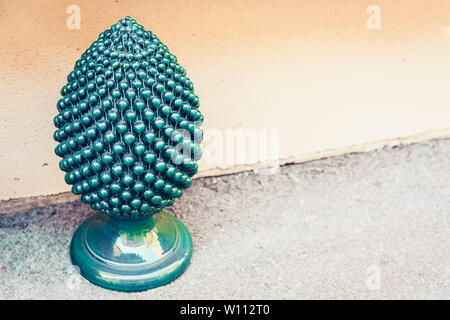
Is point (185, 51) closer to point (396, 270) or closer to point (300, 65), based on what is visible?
point (300, 65)

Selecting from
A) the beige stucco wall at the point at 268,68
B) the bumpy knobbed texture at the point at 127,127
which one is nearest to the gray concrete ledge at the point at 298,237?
the beige stucco wall at the point at 268,68

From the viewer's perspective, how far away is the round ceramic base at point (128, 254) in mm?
1466

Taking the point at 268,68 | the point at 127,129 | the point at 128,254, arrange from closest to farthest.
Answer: the point at 127,129 < the point at 128,254 < the point at 268,68

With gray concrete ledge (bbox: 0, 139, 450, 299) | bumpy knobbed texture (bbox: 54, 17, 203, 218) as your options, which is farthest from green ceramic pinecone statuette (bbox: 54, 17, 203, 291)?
gray concrete ledge (bbox: 0, 139, 450, 299)

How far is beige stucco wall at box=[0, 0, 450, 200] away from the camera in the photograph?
158cm

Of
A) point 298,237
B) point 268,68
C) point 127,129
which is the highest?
point 268,68

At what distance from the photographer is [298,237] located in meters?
1.78

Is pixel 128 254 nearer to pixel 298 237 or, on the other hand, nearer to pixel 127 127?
pixel 127 127

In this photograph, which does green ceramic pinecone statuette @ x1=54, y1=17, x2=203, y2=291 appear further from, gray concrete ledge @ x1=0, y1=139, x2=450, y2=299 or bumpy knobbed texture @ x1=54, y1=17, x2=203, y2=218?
gray concrete ledge @ x1=0, y1=139, x2=450, y2=299

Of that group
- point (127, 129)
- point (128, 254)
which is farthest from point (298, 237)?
point (127, 129)

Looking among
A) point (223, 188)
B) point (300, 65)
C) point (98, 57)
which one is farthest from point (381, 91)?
point (98, 57)

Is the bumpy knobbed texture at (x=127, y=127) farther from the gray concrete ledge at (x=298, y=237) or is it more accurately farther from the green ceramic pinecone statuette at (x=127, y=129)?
the gray concrete ledge at (x=298, y=237)

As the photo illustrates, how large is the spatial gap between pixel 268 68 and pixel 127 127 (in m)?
0.81

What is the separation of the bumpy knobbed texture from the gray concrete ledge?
1.17 ft
